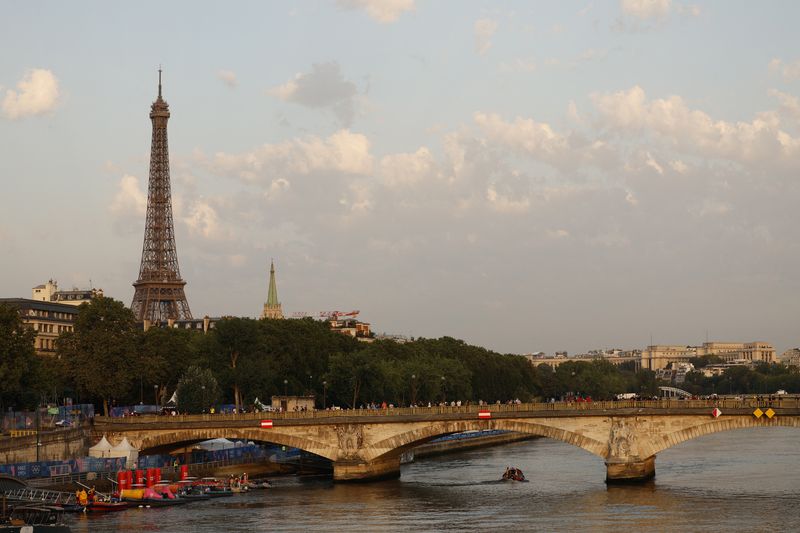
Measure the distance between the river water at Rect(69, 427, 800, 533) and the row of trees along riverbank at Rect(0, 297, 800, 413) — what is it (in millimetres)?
23507

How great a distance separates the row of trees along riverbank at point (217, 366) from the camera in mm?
107288

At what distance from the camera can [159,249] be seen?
18575 cm

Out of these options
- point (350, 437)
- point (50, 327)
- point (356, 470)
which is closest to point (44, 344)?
point (50, 327)

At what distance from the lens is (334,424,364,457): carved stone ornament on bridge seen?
292 ft

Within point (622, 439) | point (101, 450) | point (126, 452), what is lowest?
point (126, 452)

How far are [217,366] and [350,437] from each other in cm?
4336

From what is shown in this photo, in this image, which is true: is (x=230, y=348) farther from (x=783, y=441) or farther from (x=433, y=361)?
(x=783, y=441)

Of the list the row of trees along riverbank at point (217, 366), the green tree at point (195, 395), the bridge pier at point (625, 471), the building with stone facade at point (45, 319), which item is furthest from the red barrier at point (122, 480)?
the building with stone facade at point (45, 319)

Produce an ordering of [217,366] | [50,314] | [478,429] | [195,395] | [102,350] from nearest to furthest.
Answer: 1. [478,429]
2. [195,395]
3. [102,350]
4. [217,366]
5. [50,314]

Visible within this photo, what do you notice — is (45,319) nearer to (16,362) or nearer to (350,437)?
(16,362)

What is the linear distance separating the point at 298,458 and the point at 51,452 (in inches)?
876

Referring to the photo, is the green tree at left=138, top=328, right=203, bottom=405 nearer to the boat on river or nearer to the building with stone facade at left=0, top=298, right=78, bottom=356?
the building with stone facade at left=0, top=298, right=78, bottom=356

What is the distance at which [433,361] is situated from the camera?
530ft

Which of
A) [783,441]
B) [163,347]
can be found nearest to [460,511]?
[163,347]
